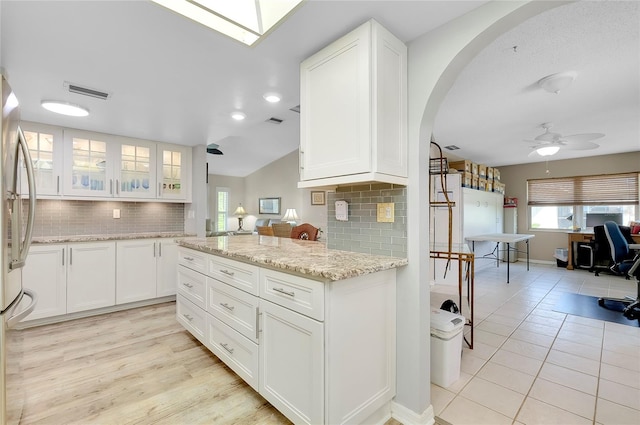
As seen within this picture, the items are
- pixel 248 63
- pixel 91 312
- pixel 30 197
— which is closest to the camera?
pixel 30 197

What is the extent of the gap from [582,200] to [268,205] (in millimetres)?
7188

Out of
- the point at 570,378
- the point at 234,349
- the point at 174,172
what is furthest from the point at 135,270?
the point at 570,378

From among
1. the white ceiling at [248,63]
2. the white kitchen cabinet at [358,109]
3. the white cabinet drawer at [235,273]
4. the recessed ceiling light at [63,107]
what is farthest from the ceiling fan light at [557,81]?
the recessed ceiling light at [63,107]

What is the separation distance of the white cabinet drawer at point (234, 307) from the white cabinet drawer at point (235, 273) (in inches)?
1.5

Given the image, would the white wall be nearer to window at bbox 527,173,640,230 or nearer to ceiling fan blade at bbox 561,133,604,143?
ceiling fan blade at bbox 561,133,604,143

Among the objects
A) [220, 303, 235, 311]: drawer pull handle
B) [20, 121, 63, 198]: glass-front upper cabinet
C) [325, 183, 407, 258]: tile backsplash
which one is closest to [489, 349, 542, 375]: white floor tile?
[325, 183, 407, 258]: tile backsplash

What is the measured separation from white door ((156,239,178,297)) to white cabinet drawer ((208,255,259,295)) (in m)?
1.84

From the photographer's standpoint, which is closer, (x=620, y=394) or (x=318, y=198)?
(x=620, y=394)

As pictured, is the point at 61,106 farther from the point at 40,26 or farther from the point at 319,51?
the point at 319,51

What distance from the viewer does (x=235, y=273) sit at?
189 centimetres

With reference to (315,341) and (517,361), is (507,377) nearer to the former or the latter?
(517,361)

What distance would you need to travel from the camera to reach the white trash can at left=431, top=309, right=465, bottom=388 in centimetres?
187

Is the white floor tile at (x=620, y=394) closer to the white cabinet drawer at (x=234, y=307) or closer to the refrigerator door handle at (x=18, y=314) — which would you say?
the white cabinet drawer at (x=234, y=307)

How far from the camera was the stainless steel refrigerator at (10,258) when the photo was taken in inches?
48.4
